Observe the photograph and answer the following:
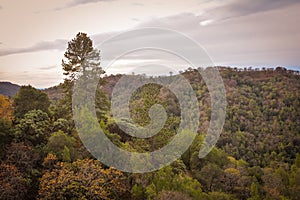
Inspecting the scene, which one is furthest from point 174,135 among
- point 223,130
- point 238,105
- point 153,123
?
point 238,105

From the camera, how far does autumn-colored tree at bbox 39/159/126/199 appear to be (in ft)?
52.4

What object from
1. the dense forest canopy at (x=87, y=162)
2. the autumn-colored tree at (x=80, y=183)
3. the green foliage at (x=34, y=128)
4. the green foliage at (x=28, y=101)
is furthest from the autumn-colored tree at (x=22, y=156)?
the green foliage at (x=28, y=101)

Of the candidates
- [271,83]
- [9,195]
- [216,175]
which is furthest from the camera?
[271,83]

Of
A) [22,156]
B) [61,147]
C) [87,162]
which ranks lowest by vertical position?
[87,162]

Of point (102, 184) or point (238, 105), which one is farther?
point (238, 105)

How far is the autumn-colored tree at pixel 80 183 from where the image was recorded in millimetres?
15984

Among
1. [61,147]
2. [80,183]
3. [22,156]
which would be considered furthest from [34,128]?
[80,183]

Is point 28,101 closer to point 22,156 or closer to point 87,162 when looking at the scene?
point 22,156

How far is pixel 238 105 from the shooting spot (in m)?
88.7

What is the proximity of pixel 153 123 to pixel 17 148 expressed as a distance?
8.62 meters

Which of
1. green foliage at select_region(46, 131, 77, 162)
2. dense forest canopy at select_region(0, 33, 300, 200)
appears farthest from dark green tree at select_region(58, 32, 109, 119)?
green foliage at select_region(46, 131, 77, 162)

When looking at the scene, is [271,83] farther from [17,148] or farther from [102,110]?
[17,148]

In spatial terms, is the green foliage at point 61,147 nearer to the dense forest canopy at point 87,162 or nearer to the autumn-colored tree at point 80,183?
the dense forest canopy at point 87,162

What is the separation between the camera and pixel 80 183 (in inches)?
639
